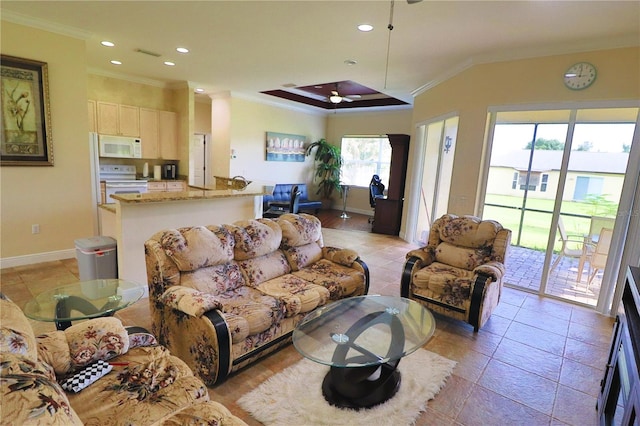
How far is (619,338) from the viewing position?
1864 mm

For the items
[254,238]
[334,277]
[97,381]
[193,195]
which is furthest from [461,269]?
[97,381]

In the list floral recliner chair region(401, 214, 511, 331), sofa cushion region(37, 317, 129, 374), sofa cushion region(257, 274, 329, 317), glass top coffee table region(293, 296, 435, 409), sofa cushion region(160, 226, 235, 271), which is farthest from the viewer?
floral recliner chair region(401, 214, 511, 331)

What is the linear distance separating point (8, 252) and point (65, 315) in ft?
9.84

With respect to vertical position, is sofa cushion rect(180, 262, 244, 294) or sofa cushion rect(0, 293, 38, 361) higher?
sofa cushion rect(0, 293, 38, 361)

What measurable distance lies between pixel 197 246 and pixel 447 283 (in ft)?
7.32

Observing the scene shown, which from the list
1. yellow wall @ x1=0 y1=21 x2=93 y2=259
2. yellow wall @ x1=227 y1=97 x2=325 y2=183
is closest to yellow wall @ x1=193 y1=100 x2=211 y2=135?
yellow wall @ x1=227 y1=97 x2=325 y2=183

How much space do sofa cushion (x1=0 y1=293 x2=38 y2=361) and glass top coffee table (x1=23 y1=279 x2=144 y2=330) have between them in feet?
2.39

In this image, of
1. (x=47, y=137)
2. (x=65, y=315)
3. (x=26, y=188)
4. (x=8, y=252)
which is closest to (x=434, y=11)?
(x=65, y=315)

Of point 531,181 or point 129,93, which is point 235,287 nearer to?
point 531,181

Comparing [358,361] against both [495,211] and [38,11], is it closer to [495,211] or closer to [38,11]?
[495,211]

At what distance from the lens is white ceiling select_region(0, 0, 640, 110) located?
2.85m

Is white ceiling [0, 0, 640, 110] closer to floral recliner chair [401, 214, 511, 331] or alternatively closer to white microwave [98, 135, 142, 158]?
white microwave [98, 135, 142, 158]

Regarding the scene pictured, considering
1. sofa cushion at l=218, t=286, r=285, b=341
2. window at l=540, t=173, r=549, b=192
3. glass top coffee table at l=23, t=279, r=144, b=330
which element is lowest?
sofa cushion at l=218, t=286, r=285, b=341

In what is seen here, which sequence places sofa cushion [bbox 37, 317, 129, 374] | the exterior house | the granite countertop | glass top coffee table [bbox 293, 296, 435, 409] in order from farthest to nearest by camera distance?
the exterior house < the granite countertop < glass top coffee table [bbox 293, 296, 435, 409] < sofa cushion [bbox 37, 317, 129, 374]
